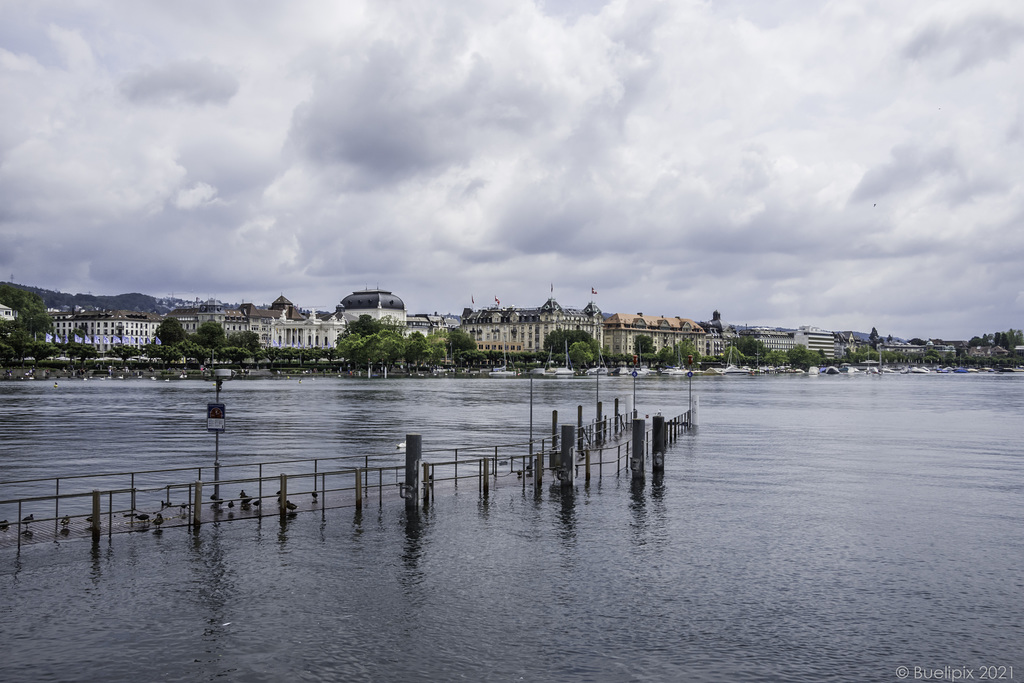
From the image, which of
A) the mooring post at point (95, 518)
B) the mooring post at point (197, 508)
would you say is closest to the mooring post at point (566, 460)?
the mooring post at point (197, 508)

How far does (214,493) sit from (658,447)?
26.5 meters

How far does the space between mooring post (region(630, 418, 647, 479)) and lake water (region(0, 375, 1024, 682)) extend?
3.09ft

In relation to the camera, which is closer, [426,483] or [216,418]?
[216,418]

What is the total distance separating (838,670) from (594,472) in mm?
30724

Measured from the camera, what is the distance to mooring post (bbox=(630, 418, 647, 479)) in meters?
47.2

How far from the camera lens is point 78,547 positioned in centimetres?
2936

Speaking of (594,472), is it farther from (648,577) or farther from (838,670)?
(838,670)

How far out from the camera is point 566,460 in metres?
43.3

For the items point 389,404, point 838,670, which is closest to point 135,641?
point 838,670

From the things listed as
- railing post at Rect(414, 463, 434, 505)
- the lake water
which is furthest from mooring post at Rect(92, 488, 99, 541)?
railing post at Rect(414, 463, 434, 505)

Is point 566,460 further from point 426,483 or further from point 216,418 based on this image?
point 216,418

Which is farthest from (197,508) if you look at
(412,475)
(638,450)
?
(638,450)

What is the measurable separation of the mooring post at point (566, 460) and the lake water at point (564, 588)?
105 cm

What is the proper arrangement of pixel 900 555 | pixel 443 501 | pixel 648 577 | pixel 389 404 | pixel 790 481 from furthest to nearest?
pixel 389 404, pixel 790 481, pixel 443 501, pixel 900 555, pixel 648 577
